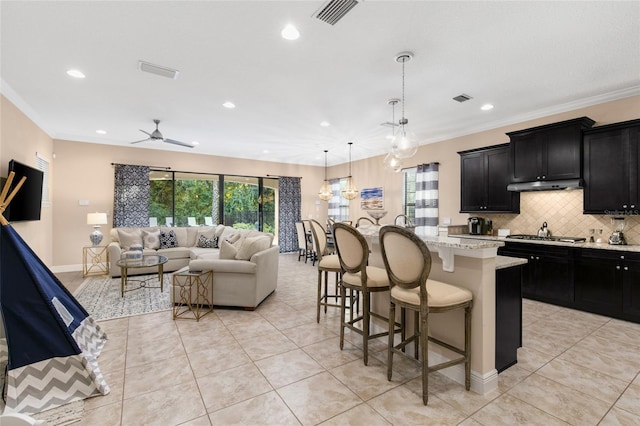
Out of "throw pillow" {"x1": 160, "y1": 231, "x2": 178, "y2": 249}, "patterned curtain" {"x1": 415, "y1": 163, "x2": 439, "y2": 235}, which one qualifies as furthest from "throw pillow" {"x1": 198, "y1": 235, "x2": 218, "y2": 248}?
"patterned curtain" {"x1": 415, "y1": 163, "x2": 439, "y2": 235}

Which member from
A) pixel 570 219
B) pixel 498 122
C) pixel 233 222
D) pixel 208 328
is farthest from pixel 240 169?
pixel 570 219

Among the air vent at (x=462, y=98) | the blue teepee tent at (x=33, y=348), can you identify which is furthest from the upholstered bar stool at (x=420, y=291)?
the air vent at (x=462, y=98)

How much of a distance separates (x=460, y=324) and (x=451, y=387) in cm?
47

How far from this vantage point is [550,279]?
4133 mm

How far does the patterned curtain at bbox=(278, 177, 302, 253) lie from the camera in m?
9.16

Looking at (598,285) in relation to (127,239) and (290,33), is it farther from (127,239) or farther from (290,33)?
(127,239)

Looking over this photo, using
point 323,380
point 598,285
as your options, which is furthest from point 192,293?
point 598,285

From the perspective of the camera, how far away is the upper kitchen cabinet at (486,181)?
16.0 ft

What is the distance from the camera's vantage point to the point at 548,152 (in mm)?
4285

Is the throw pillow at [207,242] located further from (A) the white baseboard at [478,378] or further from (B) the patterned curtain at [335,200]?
(A) the white baseboard at [478,378]

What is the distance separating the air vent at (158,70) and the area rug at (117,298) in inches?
119

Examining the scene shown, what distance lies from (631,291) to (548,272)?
823mm

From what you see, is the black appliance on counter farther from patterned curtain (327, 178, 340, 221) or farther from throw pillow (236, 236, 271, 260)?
patterned curtain (327, 178, 340, 221)

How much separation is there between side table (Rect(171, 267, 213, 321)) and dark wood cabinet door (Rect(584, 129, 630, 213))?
17.4 feet
